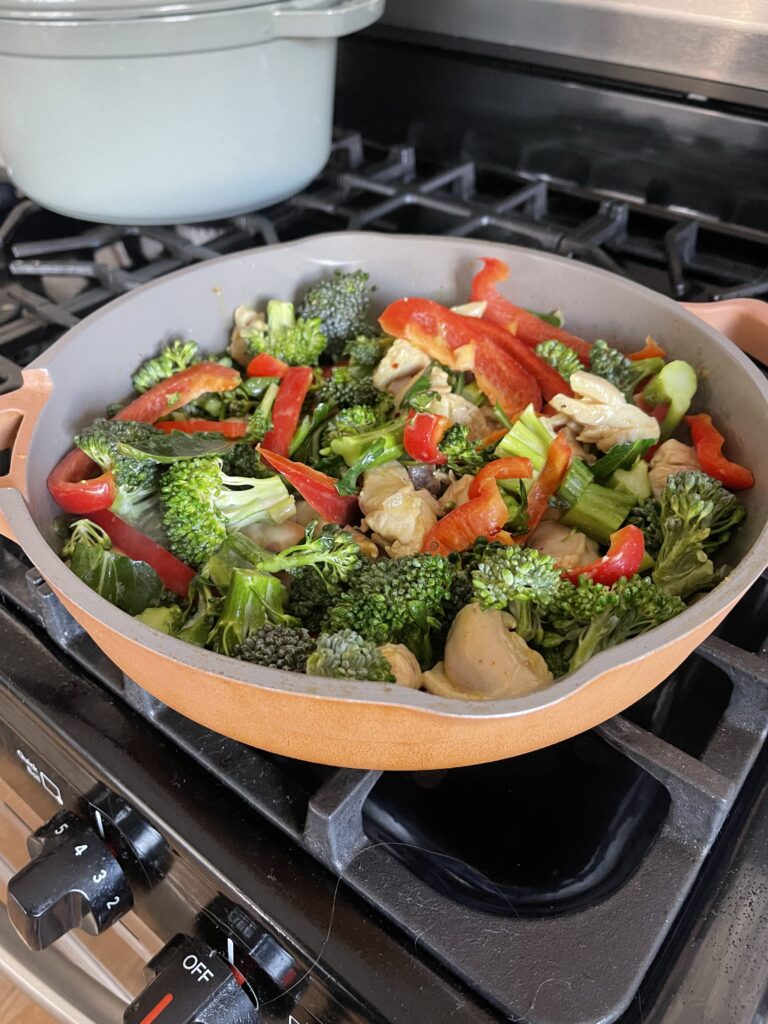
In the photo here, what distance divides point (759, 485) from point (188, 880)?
0.62 meters

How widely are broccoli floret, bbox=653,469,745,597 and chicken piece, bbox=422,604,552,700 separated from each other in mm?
160

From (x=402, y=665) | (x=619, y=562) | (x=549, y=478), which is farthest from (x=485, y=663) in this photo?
(x=549, y=478)

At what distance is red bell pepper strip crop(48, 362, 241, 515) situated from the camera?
0.81 metres

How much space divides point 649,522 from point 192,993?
0.56 m

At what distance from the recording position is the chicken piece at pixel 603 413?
90 cm

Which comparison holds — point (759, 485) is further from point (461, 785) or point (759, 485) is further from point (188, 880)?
point (188, 880)

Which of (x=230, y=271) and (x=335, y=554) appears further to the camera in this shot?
(x=230, y=271)

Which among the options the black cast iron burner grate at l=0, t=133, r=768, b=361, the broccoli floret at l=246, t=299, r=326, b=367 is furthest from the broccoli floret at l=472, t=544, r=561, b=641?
the black cast iron burner grate at l=0, t=133, r=768, b=361

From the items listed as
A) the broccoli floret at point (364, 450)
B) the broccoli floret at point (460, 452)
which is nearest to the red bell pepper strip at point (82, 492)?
the broccoli floret at point (364, 450)

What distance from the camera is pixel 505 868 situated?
669 mm

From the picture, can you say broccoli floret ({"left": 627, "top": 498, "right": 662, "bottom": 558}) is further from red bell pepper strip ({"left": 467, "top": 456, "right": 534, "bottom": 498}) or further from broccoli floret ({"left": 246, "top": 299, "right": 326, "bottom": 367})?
broccoli floret ({"left": 246, "top": 299, "right": 326, "bottom": 367})

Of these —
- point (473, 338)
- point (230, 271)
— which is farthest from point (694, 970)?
point (230, 271)

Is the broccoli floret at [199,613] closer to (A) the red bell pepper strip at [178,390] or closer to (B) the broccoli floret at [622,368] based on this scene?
(A) the red bell pepper strip at [178,390]

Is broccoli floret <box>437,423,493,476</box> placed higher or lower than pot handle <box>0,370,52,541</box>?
lower
